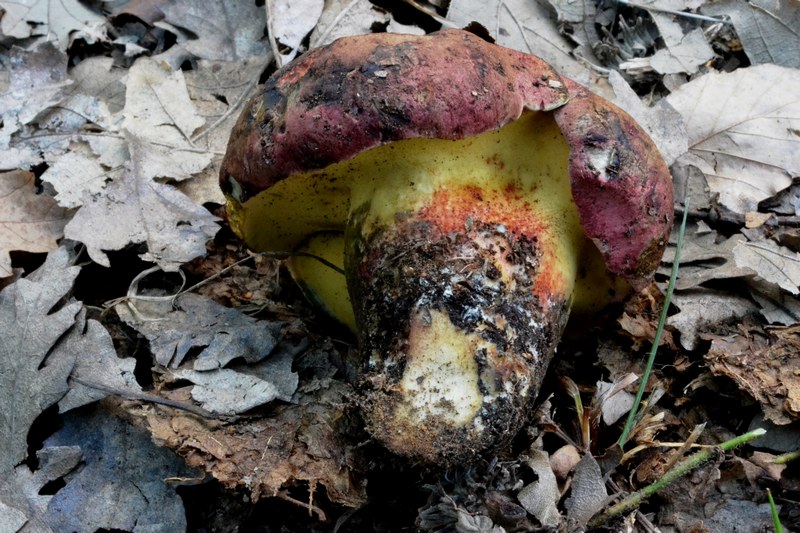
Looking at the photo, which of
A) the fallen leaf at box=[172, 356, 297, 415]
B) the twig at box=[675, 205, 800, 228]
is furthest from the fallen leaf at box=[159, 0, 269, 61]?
the twig at box=[675, 205, 800, 228]

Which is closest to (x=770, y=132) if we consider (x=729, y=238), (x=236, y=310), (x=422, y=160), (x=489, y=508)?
(x=729, y=238)

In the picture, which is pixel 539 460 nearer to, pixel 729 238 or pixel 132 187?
pixel 729 238

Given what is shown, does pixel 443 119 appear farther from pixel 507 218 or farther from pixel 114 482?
pixel 114 482

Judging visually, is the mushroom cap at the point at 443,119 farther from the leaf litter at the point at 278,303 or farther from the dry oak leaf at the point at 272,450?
the dry oak leaf at the point at 272,450

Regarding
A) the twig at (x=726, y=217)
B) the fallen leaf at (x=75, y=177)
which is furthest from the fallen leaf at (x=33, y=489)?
the twig at (x=726, y=217)

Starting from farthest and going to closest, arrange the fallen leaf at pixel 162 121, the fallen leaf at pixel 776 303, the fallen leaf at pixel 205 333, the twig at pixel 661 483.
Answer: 1. the fallen leaf at pixel 162 121
2. the fallen leaf at pixel 776 303
3. the fallen leaf at pixel 205 333
4. the twig at pixel 661 483

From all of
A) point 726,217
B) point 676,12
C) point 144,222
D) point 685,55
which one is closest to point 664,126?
point 726,217
